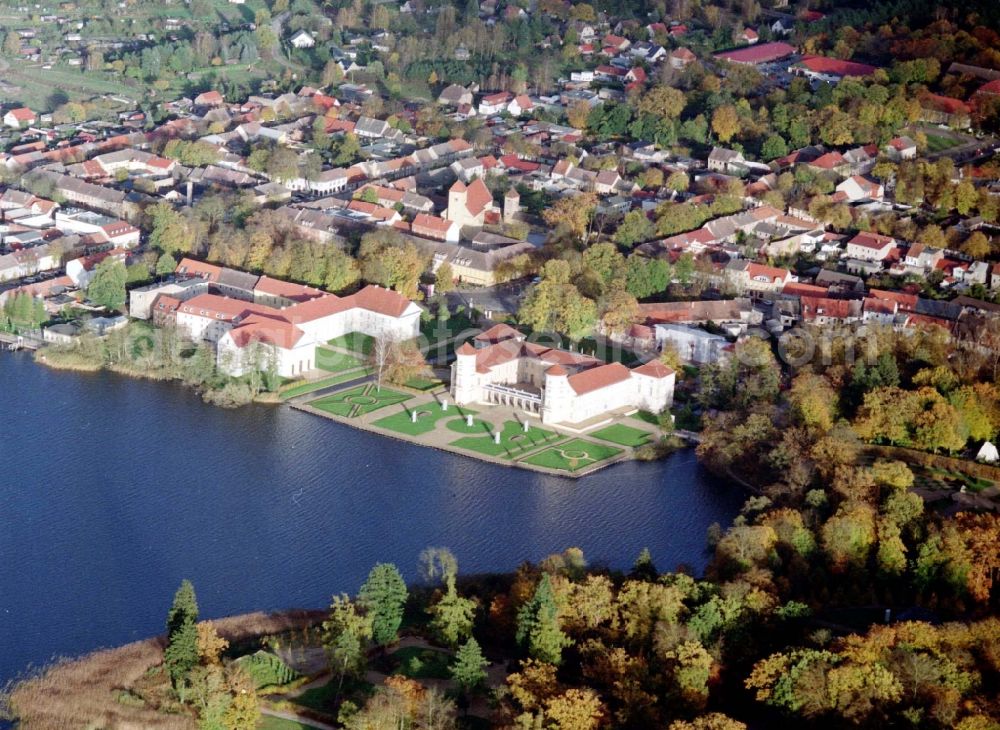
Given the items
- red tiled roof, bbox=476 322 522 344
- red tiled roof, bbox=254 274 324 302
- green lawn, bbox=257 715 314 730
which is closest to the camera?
green lawn, bbox=257 715 314 730

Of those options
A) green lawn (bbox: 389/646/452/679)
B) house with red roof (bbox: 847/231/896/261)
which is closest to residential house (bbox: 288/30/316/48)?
house with red roof (bbox: 847/231/896/261)

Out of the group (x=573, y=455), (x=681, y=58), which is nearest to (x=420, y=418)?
(x=573, y=455)

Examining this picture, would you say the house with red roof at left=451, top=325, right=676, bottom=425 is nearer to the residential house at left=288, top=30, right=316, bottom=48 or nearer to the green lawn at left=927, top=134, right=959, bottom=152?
the green lawn at left=927, top=134, right=959, bottom=152

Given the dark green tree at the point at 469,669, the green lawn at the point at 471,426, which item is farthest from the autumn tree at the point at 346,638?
the green lawn at the point at 471,426

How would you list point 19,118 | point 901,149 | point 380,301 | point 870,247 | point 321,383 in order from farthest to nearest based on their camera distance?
point 19,118 < point 901,149 < point 870,247 < point 380,301 < point 321,383

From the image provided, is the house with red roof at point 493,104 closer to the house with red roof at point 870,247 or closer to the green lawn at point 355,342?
the house with red roof at point 870,247

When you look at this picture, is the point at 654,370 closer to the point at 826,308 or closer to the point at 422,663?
the point at 826,308

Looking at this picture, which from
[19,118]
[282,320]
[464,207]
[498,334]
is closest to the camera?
[498,334]
